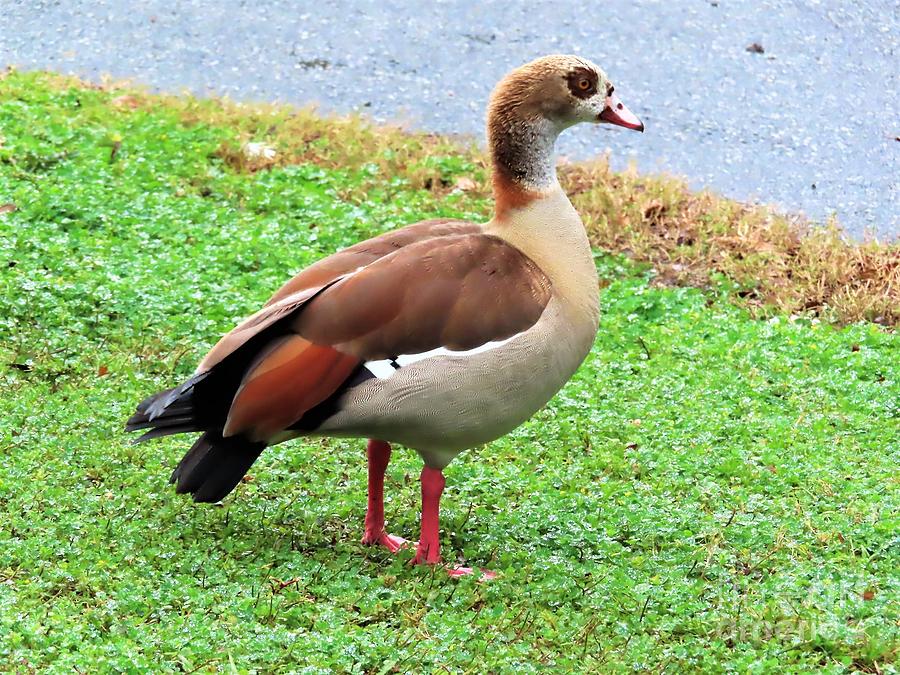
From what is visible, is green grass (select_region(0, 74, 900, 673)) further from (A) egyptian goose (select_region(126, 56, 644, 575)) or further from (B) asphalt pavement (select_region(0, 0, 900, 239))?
(B) asphalt pavement (select_region(0, 0, 900, 239))

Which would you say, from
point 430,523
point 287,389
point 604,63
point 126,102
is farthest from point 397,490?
point 604,63

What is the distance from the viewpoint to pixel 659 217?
7637mm

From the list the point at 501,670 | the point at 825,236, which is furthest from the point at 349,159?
the point at 501,670

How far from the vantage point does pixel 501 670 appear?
366 cm

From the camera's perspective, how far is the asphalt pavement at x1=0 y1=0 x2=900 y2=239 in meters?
8.69

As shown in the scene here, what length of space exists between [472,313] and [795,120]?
549 cm

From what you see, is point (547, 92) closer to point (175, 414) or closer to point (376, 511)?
point (376, 511)

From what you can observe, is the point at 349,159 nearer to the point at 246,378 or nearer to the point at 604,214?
the point at 604,214

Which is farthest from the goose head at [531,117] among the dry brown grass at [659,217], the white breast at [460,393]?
the dry brown grass at [659,217]

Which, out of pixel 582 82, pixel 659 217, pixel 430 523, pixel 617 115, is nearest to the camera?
pixel 430 523

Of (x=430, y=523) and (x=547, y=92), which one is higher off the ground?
(x=547, y=92)

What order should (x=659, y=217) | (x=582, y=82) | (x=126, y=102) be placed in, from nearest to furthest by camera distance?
(x=582, y=82) → (x=659, y=217) → (x=126, y=102)

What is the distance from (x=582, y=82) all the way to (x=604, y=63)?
4955 mm

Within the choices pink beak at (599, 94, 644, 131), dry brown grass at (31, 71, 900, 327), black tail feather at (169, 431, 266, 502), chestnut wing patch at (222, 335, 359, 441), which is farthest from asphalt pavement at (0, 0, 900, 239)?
black tail feather at (169, 431, 266, 502)
